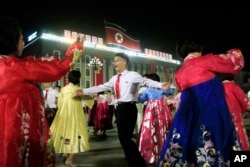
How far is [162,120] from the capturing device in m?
7.40

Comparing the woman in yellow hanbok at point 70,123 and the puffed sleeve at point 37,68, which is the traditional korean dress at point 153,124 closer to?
the woman in yellow hanbok at point 70,123

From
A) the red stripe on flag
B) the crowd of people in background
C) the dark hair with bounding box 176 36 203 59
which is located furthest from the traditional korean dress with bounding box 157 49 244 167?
the red stripe on flag

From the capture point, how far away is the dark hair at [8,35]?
11.7 ft

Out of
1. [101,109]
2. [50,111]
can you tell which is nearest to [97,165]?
[50,111]

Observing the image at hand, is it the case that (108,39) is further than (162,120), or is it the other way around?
(108,39)

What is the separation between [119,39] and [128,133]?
1779 inches

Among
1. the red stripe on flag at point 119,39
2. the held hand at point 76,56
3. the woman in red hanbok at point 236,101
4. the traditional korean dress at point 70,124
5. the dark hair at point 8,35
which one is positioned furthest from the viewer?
the red stripe on flag at point 119,39

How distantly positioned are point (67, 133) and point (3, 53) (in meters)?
4.00

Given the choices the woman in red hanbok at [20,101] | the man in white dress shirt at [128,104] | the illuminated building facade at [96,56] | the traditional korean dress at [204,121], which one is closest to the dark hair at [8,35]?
the woman in red hanbok at [20,101]

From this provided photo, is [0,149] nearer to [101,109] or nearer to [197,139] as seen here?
[197,139]

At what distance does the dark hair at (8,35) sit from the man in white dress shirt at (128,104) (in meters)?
2.56

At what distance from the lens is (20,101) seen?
3.49 metres

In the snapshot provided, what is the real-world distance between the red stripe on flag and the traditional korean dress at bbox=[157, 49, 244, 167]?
145 feet

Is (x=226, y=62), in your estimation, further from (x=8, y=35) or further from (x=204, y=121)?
(x=8, y=35)
